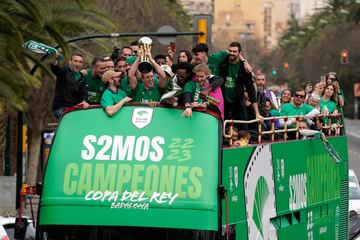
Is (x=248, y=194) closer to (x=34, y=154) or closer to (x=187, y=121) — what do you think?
(x=187, y=121)

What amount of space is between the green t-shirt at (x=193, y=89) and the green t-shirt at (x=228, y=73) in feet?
5.65

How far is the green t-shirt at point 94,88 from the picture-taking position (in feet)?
47.3

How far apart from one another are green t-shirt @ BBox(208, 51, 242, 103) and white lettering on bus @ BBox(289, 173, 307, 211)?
1.28 m

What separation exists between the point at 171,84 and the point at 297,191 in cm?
304

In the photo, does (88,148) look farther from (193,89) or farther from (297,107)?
(297,107)

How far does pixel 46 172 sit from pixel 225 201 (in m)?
1.83

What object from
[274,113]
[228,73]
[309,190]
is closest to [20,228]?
[228,73]

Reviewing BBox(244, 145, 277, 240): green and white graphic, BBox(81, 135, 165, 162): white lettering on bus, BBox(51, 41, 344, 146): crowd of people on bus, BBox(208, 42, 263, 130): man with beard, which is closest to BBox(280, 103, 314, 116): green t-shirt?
BBox(51, 41, 344, 146): crowd of people on bus

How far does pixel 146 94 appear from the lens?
44.8 feet

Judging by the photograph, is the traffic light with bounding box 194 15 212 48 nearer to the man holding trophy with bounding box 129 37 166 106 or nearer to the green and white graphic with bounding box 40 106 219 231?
the man holding trophy with bounding box 129 37 166 106

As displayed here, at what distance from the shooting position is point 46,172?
1286 centimetres

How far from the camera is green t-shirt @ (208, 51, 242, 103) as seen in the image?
1512 cm

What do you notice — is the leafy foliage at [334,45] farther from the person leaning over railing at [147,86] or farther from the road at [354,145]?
the person leaning over railing at [147,86]

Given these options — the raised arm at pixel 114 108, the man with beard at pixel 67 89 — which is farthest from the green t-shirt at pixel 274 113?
the raised arm at pixel 114 108
